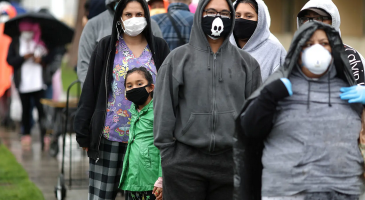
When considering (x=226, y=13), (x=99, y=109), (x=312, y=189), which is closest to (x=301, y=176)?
(x=312, y=189)

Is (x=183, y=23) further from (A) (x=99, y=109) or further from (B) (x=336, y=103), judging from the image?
(B) (x=336, y=103)

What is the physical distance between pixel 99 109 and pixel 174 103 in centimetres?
102

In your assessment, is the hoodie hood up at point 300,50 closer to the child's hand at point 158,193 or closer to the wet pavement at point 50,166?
the child's hand at point 158,193

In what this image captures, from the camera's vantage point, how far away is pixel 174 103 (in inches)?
174

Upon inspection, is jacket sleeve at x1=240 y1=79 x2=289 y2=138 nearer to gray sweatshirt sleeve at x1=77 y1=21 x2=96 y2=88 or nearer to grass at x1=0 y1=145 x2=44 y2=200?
gray sweatshirt sleeve at x1=77 y1=21 x2=96 y2=88

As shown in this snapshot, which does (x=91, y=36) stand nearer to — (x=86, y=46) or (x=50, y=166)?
(x=86, y=46)

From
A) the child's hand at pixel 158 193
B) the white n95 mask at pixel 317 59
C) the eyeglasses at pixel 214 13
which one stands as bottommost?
the child's hand at pixel 158 193

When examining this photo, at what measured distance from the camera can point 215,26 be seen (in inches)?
176

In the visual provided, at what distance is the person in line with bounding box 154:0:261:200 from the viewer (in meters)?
4.35

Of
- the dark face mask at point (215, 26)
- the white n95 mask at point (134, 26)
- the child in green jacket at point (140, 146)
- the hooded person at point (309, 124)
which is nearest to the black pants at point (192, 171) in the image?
the child in green jacket at point (140, 146)

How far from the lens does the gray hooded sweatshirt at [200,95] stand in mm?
4344

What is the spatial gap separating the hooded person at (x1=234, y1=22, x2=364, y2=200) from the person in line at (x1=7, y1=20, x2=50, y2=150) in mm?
8046

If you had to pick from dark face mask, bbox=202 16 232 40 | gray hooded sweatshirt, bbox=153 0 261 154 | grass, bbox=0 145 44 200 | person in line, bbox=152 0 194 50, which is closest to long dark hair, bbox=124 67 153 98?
gray hooded sweatshirt, bbox=153 0 261 154

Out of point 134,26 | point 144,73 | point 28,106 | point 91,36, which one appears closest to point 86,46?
point 91,36
